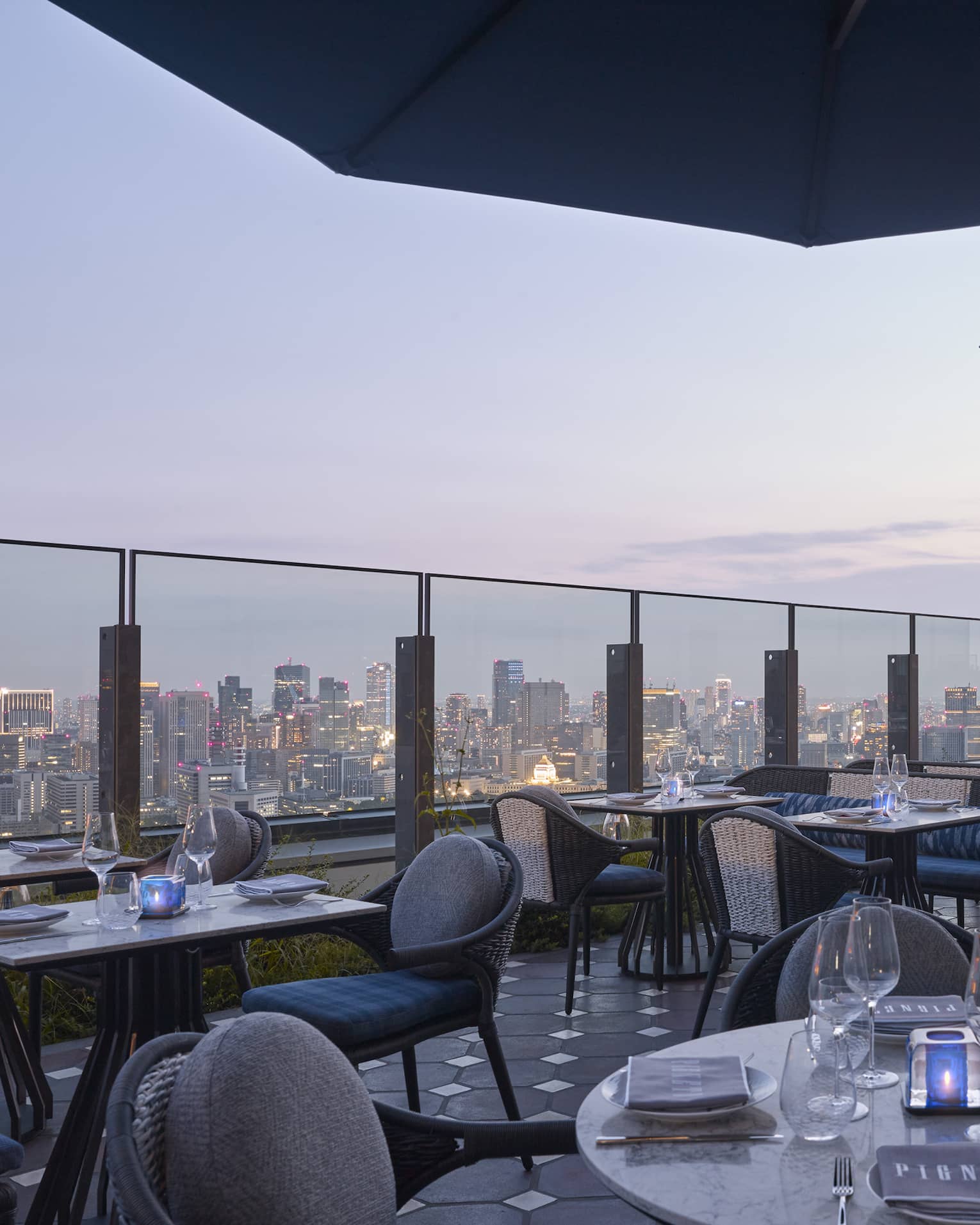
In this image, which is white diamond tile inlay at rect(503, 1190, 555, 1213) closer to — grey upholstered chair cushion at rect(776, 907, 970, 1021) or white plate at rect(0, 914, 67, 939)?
grey upholstered chair cushion at rect(776, 907, 970, 1021)

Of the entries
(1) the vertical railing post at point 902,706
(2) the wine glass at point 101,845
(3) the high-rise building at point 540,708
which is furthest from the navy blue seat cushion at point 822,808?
(2) the wine glass at point 101,845

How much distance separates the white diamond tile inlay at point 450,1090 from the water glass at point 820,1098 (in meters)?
2.78

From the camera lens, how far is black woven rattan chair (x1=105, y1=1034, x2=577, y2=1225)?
1393 mm

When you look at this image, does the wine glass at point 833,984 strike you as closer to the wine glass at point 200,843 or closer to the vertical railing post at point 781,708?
the wine glass at point 200,843

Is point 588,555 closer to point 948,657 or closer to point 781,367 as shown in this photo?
point 781,367

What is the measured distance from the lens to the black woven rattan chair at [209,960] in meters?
3.95

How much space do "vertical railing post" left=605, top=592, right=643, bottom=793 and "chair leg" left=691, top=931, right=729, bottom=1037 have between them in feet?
9.18

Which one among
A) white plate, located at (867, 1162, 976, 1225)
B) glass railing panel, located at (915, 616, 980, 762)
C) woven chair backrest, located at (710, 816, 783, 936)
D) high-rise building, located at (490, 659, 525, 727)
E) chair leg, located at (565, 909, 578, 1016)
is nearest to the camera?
white plate, located at (867, 1162, 976, 1225)

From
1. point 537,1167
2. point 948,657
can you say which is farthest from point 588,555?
point 537,1167

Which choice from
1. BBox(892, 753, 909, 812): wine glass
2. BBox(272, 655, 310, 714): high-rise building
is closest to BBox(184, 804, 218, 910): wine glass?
BBox(272, 655, 310, 714): high-rise building

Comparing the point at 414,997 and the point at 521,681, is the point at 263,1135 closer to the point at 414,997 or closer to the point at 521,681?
the point at 414,997

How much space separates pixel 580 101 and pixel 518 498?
8.02 m

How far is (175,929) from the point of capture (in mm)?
2957

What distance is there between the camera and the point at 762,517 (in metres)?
12.0
